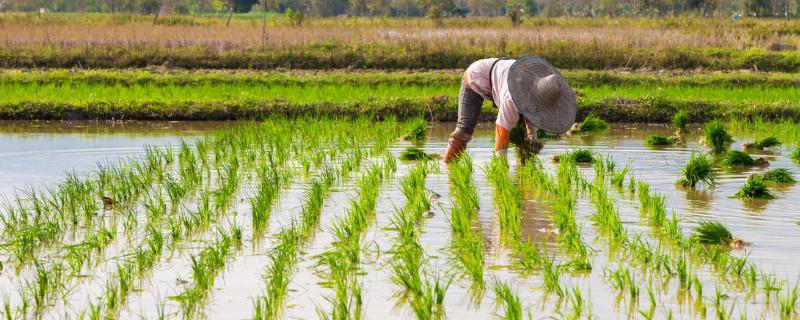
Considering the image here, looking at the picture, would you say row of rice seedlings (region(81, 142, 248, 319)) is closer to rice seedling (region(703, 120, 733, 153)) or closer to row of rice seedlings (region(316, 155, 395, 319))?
row of rice seedlings (region(316, 155, 395, 319))

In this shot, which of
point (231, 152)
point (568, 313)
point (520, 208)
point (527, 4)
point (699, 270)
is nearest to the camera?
point (568, 313)

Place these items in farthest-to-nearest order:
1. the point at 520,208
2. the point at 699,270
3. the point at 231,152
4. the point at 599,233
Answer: the point at 231,152 < the point at 520,208 < the point at 599,233 < the point at 699,270

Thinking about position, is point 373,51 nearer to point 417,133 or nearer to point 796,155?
point 417,133

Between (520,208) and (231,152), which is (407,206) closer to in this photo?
(520,208)

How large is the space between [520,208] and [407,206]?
1.89 ft

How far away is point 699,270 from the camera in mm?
4488

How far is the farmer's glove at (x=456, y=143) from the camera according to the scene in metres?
7.52

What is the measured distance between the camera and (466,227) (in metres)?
5.04

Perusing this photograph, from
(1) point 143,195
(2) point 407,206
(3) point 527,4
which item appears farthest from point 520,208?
(3) point 527,4

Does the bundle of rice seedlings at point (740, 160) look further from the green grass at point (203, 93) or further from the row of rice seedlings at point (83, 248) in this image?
the green grass at point (203, 93)

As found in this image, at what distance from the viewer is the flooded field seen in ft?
13.1

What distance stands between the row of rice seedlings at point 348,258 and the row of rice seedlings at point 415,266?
0.15 meters

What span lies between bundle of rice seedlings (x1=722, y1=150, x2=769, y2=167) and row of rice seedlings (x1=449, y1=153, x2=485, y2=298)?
5.95 ft

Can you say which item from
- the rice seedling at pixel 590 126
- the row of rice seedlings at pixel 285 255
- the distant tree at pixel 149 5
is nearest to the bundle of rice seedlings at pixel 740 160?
the rice seedling at pixel 590 126
